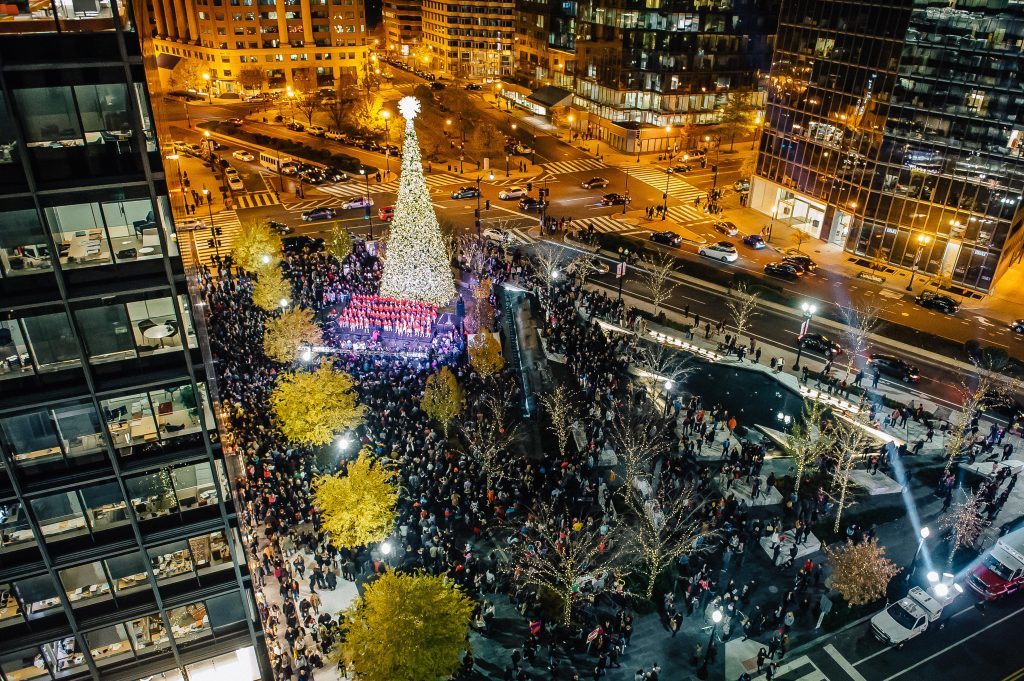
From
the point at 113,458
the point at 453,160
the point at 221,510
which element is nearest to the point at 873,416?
the point at 221,510

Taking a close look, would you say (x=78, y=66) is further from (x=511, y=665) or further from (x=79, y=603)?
(x=511, y=665)

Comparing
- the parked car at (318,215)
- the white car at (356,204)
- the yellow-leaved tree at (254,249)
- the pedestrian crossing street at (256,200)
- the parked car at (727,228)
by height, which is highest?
the yellow-leaved tree at (254,249)

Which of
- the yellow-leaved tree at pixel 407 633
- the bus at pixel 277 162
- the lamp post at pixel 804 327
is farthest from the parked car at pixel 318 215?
the yellow-leaved tree at pixel 407 633

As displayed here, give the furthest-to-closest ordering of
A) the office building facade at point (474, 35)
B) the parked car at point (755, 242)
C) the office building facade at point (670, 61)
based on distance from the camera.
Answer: the office building facade at point (474, 35) < the office building facade at point (670, 61) < the parked car at point (755, 242)

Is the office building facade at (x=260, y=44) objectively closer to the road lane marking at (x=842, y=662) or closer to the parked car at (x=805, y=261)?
the parked car at (x=805, y=261)

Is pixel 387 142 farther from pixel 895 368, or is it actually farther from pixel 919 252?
pixel 895 368
